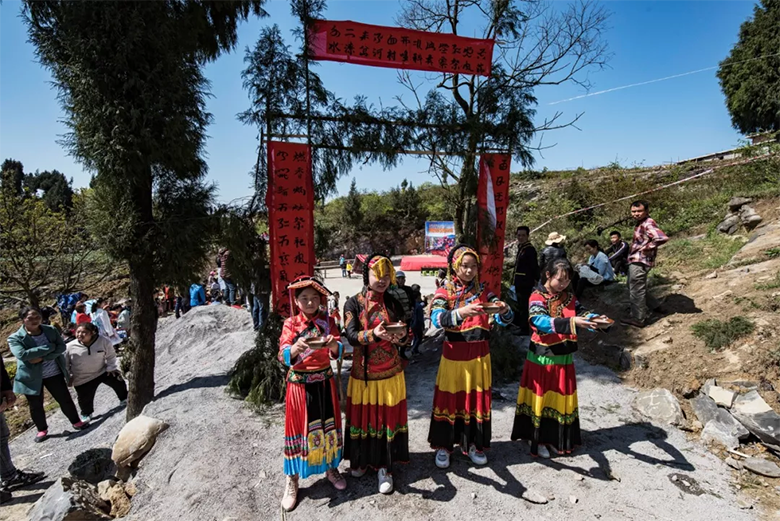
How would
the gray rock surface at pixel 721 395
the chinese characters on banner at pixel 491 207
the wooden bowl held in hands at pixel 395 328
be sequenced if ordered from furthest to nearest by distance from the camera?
1. the chinese characters on banner at pixel 491 207
2. the gray rock surface at pixel 721 395
3. the wooden bowl held in hands at pixel 395 328

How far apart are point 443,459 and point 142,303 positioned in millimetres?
4429

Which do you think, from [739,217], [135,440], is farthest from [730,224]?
[135,440]

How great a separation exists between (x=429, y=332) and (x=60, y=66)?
6.65m

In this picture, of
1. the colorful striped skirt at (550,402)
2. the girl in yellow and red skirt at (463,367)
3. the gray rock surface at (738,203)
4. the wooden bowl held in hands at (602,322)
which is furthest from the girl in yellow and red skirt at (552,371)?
the gray rock surface at (738,203)

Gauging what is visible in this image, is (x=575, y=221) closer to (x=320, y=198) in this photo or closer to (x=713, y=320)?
(x=713, y=320)

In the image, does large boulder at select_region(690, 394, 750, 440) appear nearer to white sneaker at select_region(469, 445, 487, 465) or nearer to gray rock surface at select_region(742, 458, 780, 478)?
gray rock surface at select_region(742, 458, 780, 478)

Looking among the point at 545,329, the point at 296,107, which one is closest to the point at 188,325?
the point at 296,107

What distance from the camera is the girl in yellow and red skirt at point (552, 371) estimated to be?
309 centimetres

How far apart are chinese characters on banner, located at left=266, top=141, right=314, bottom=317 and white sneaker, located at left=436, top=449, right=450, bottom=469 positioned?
7.64 ft

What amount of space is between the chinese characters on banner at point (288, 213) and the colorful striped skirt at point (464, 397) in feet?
7.05

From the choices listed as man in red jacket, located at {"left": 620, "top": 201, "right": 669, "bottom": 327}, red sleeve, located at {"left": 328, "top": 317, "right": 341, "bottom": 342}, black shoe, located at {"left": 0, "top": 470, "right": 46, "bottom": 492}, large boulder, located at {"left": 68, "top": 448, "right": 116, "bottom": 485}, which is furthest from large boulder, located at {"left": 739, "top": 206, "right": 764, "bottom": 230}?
black shoe, located at {"left": 0, "top": 470, "right": 46, "bottom": 492}

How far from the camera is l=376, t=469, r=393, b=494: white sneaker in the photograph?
9.77 feet

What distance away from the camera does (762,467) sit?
10.2 feet

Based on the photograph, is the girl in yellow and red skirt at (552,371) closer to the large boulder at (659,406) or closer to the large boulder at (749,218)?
the large boulder at (659,406)
